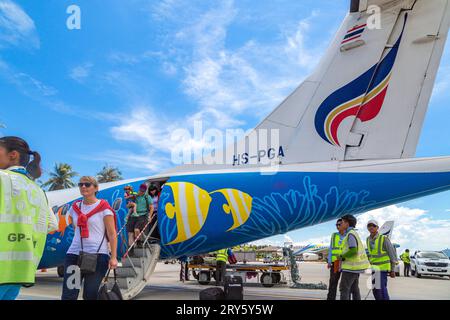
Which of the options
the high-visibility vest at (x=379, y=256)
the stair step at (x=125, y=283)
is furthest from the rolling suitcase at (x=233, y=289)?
the stair step at (x=125, y=283)

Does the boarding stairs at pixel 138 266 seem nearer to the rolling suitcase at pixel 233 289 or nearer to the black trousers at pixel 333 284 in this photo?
the black trousers at pixel 333 284

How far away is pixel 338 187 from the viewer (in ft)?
22.6

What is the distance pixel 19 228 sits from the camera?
2479 millimetres

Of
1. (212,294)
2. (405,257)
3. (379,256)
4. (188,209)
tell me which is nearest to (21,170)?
(212,294)

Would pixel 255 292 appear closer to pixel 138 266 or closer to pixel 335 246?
pixel 138 266

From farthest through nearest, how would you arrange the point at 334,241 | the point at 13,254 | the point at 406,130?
the point at 406,130, the point at 334,241, the point at 13,254

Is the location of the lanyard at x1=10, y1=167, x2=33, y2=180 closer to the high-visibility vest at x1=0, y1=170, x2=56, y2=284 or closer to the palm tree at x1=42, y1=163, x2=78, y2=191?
the high-visibility vest at x1=0, y1=170, x2=56, y2=284

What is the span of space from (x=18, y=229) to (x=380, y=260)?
610 centimetres

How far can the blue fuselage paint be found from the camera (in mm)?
6535
